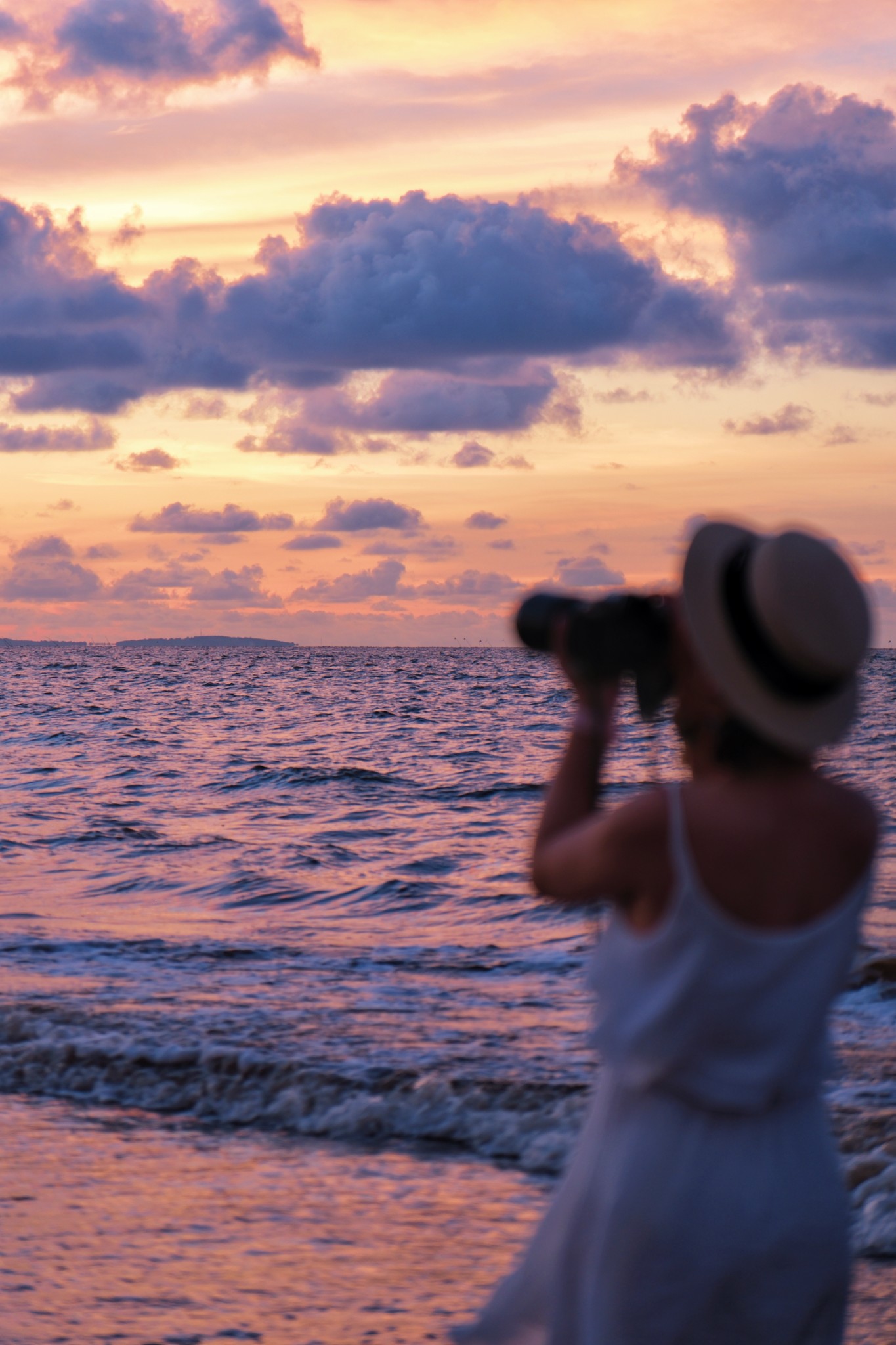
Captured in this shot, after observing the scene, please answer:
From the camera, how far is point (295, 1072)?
7188mm

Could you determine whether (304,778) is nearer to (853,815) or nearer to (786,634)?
(853,815)

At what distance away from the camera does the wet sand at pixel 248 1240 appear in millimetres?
4324

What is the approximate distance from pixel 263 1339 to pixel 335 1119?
2436 mm

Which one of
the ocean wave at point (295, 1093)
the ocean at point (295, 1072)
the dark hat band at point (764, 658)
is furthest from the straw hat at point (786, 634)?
the ocean wave at point (295, 1093)

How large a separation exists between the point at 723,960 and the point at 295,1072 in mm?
5687

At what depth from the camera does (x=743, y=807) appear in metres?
1.89

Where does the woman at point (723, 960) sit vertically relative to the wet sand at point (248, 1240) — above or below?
above

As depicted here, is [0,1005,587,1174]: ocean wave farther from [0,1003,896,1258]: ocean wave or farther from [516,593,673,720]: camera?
[516,593,673,720]: camera

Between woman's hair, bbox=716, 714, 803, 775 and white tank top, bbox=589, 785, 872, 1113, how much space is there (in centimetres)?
10

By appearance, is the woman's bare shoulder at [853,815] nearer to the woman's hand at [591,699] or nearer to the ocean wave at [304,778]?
the woman's hand at [591,699]

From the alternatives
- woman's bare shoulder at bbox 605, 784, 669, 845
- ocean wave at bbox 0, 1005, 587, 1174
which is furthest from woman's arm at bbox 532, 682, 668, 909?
ocean wave at bbox 0, 1005, 587, 1174

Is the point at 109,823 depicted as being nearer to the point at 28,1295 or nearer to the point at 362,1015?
the point at 362,1015

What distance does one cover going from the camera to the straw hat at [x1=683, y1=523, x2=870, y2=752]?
1.85 metres

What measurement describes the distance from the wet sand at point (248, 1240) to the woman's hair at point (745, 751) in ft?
9.94
